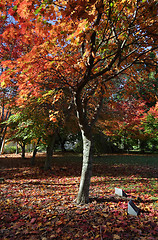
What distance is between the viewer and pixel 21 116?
7367 mm

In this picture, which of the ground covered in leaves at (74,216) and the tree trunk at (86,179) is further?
the tree trunk at (86,179)

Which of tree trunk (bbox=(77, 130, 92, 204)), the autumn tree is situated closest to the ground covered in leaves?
tree trunk (bbox=(77, 130, 92, 204))

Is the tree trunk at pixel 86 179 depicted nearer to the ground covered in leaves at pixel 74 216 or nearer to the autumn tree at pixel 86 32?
the autumn tree at pixel 86 32

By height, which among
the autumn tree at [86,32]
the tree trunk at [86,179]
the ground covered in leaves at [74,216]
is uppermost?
the autumn tree at [86,32]

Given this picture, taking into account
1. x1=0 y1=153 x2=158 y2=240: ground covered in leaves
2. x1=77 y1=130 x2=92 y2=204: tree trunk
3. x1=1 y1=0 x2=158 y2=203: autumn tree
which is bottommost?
x1=0 y1=153 x2=158 y2=240: ground covered in leaves

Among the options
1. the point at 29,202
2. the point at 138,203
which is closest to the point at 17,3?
the point at 29,202

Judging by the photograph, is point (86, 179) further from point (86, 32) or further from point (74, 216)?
point (86, 32)

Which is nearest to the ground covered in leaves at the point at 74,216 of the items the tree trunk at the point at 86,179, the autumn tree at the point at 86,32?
the tree trunk at the point at 86,179

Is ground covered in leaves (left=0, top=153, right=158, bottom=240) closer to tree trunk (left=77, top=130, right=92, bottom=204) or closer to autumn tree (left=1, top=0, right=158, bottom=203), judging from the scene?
tree trunk (left=77, top=130, right=92, bottom=204)

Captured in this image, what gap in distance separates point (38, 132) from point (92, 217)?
493 centimetres

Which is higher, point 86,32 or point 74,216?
point 86,32

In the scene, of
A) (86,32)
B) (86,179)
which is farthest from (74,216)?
(86,32)

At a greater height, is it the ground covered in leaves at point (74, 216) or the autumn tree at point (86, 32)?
the autumn tree at point (86, 32)

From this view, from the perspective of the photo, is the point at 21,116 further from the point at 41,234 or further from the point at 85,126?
the point at 41,234
